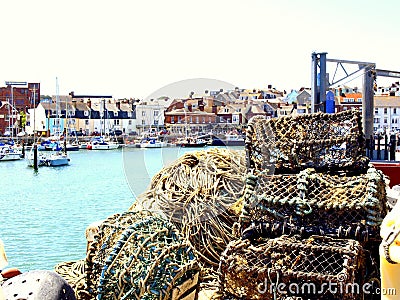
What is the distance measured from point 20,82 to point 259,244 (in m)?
79.2

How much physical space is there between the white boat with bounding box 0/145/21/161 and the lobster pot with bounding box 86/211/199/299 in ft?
152

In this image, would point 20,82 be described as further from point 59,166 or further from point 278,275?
point 278,275

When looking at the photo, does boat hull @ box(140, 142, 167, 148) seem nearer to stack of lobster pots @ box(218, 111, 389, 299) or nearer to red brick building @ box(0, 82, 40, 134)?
red brick building @ box(0, 82, 40, 134)

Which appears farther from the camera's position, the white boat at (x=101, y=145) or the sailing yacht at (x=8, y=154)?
the white boat at (x=101, y=145)

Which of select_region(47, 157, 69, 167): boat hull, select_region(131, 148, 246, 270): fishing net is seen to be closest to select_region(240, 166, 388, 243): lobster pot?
select_region(131, 148, 246, 270): fishing net

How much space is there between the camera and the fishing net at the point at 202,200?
383cm

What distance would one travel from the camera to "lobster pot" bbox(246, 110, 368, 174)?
3.25 meters

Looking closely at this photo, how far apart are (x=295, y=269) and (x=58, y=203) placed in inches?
860

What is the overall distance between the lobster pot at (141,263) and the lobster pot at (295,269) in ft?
0.70

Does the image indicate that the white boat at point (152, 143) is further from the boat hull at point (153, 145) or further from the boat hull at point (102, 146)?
the boat hull at point (102, 146)

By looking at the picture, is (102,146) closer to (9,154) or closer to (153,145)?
(153,145)

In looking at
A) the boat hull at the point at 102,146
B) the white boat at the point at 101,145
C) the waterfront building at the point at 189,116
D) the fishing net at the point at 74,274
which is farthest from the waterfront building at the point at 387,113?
the fishing net at the point at 74,274

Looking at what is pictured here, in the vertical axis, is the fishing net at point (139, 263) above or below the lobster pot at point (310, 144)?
below

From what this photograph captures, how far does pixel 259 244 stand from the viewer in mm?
2779
